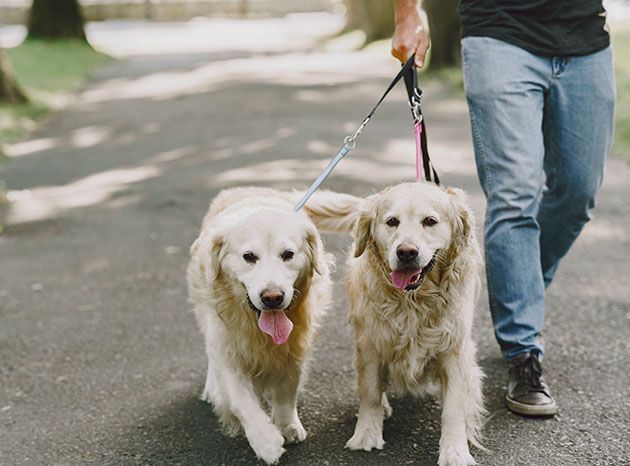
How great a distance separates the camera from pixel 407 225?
3.70 meters

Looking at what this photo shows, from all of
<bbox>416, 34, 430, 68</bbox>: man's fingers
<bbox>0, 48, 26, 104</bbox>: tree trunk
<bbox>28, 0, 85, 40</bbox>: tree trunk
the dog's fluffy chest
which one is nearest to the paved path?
the dog's fluffy chest

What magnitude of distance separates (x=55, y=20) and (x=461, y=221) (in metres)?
25.4

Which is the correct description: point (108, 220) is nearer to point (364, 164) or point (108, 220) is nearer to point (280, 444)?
point (364, 164)

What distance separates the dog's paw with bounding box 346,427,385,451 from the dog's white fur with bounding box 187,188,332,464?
0.25 meters

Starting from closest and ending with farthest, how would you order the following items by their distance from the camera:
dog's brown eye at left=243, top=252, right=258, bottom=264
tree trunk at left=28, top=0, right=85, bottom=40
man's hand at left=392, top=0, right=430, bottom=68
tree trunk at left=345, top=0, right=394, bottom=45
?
dog's brown eye at left=243, top=252, right=258, bottom=264 < man's hand at left=392, top=0, right=430, bottom=68 < tree trunk at left=345, top=0, right=394, bottom=45 < tree trunk at left=28, top=0, right=85, bottom=40

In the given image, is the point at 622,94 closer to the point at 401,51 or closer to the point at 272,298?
the point at 401,51

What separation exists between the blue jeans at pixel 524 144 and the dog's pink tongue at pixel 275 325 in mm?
1162

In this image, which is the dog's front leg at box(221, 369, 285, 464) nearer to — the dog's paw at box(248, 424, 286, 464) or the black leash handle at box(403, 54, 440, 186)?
the dog's paw at box(248, 424, 286, 464)

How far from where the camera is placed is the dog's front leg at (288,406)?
13.0 feet

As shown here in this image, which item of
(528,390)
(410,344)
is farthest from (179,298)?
(528,390)

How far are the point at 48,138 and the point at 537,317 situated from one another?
33.9ft

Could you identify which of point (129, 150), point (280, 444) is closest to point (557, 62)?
point (280, 444)

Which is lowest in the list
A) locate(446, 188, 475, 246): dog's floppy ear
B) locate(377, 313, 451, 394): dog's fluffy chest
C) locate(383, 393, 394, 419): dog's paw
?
locate(383, 393, 394, 419): dog's paw

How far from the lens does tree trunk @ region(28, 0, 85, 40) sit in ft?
87.9
